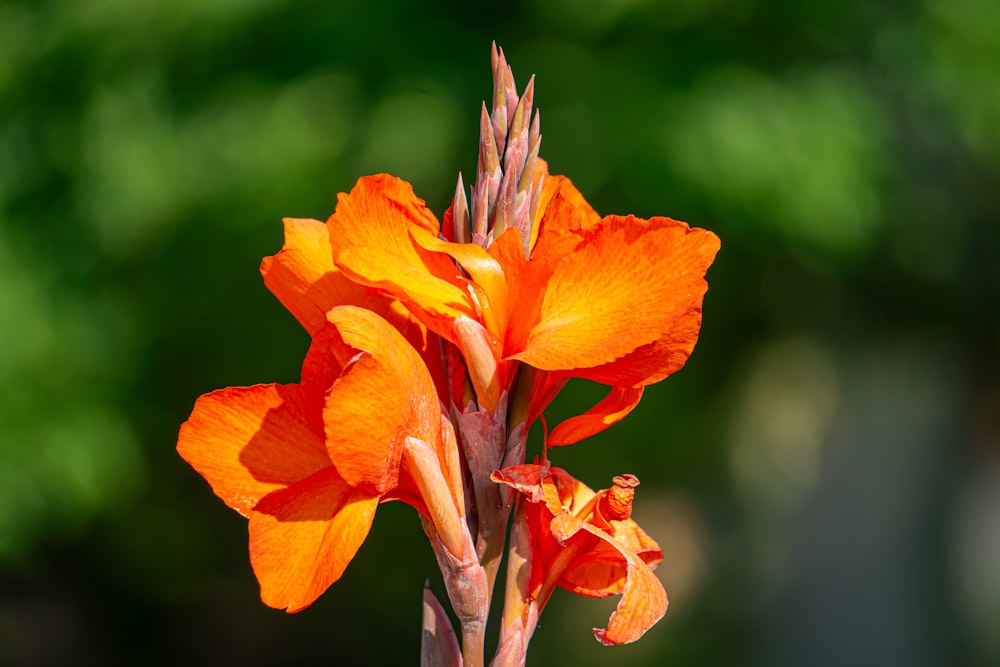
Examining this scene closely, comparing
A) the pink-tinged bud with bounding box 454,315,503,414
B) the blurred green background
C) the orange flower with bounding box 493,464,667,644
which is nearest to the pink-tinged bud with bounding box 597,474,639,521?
the orange flower with bounding box 493,464,667,644

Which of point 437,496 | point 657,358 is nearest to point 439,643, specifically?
point 437,496

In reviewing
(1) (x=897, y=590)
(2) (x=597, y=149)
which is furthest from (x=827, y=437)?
(2) (x=597, y=149)

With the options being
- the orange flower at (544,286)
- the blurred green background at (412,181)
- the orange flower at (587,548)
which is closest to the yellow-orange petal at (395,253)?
the orange flower at (544,286)

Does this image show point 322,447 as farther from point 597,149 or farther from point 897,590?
point 897,590

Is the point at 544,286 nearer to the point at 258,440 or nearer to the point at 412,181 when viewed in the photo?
the point at 258,440

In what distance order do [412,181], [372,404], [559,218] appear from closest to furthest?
[372,404]
[559,218]
[412,181]

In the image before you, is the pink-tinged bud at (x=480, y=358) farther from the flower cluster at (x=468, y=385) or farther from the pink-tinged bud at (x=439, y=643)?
the pink-tinged bud at (x=439, y=643)
